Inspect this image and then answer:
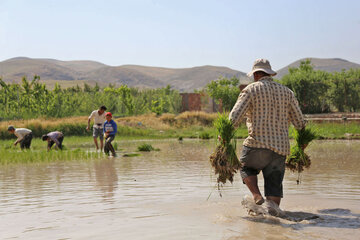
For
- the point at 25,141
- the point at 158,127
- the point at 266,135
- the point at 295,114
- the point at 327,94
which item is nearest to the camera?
the point at 266,135

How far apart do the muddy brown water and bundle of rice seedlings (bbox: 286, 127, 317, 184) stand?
0.56 meters

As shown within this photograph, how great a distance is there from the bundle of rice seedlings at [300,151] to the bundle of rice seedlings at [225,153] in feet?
3.38

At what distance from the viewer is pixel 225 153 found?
20.7 feet

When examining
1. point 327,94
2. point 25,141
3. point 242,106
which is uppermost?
point 327,94

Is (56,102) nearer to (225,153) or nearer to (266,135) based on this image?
(225,153)

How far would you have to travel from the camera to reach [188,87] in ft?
638

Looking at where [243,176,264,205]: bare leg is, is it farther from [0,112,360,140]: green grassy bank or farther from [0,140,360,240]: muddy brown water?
[0,112,360,140]: green grassy bank

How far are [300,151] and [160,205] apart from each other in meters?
2.09

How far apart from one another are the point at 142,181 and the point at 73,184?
1308 mm

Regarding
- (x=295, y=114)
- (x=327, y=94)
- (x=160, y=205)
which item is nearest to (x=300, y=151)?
(x=295, y=114)

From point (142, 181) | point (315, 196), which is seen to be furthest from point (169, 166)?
point (315, 196)

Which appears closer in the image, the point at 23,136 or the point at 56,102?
the point at 23,136

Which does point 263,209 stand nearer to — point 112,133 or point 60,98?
point 112,133

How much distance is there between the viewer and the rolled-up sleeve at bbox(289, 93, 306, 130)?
6262mm
